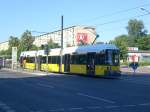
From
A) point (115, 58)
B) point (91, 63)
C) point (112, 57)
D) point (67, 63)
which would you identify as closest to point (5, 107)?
point (112, 57)

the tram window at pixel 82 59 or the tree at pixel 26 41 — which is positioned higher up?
the tree at pixel 26 41

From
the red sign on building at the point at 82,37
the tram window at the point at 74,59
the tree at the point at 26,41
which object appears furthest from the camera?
the red sign on building at the point at 82,37

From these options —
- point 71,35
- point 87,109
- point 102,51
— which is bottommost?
point 87,109

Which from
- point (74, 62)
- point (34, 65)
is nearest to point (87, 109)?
point (74, 62)

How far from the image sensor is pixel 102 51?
42094 millimetres

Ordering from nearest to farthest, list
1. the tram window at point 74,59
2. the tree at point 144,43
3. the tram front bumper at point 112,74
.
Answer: the tram front bumper at point 112,74 → the tram window at point 74,59 → the tree at point 144,43

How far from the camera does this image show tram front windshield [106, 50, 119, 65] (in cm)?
4159

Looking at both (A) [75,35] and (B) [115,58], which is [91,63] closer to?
(B) [115,58]

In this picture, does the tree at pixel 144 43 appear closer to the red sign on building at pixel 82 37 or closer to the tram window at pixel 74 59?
the red sign on building at pixel 82 37

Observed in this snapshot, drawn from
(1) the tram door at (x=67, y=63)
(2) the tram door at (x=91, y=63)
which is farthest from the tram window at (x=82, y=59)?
(1) the tram door at (x=67, y=63)

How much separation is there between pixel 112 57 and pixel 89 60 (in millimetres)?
3254

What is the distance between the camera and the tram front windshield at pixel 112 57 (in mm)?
41594

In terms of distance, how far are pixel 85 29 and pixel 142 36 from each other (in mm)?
35984

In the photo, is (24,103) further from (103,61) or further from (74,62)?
(74,62)
